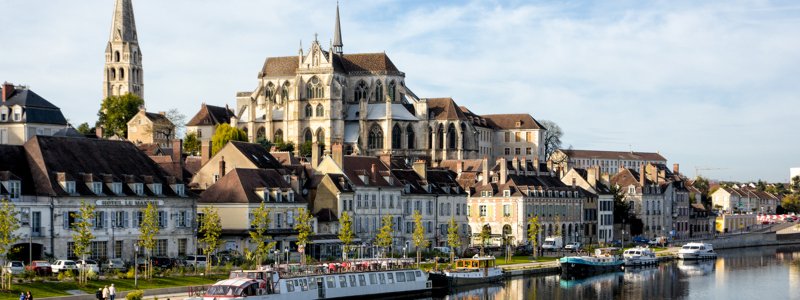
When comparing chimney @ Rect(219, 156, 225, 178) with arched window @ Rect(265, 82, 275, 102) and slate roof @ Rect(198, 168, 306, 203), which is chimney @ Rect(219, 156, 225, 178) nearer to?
slate roof @ Rect(198, 168, 306, 203)

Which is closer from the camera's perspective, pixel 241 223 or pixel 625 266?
pixel 241 223

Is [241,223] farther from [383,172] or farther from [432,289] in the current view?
[383,172]

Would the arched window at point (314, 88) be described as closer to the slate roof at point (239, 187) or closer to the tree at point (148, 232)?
the slate roof at point (239, 187)

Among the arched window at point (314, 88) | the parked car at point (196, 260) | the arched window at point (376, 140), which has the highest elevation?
the arched window at point (314, 88)

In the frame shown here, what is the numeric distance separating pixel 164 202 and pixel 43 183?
8461 millimetres

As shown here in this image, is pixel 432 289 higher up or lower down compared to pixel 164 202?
lower down

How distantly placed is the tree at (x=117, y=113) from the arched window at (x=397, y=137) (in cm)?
3732

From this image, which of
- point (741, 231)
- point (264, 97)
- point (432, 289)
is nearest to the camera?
point (432, 289)

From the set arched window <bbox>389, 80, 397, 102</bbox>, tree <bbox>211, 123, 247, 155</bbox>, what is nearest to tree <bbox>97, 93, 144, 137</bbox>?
tree <bbox>211, 123, 247, 155</bbox>

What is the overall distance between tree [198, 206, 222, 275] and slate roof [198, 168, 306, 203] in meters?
2.53

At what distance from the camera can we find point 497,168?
400ft

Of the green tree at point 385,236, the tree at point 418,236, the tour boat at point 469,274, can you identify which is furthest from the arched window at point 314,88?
the tour boat at point 469,274

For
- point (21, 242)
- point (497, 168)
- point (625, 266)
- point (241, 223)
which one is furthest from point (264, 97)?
point (21, 242)

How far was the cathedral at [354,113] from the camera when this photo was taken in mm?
173250
